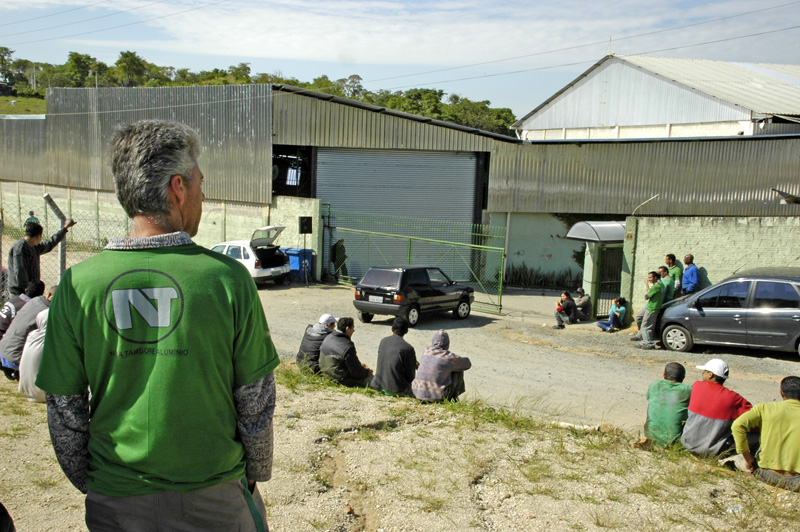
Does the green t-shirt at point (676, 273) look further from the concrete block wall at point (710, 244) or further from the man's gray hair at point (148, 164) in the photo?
the man's gray hair at point (148, 164)

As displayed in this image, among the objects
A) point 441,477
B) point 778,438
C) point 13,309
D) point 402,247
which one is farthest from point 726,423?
point 402,247

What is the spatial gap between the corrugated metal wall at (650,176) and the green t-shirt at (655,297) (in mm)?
10047

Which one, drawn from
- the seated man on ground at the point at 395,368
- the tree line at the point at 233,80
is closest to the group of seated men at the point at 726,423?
the seated man on ground at the point at 395,368

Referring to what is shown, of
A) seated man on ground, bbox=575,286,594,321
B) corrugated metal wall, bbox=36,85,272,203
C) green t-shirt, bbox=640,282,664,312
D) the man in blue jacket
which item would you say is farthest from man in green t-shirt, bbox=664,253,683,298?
corrugated metal wall, bbox=36,85,272,203

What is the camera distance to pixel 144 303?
79.0 inches

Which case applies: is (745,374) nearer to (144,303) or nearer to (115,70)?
(144,303)

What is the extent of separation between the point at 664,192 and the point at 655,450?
18470mm

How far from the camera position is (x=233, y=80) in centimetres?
5531

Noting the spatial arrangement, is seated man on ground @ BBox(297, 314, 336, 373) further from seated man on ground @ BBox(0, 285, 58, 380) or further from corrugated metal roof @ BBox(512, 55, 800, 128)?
corrugated metal roof @ BBox(512, 55, 800, 128)

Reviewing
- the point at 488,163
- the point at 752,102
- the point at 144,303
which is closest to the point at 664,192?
the point at 488,163

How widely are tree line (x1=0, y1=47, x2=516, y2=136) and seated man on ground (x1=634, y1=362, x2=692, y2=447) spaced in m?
51.5

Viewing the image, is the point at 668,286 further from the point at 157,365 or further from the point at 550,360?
the point at 157,365

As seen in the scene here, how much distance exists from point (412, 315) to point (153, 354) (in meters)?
14.1

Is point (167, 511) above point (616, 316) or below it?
above
